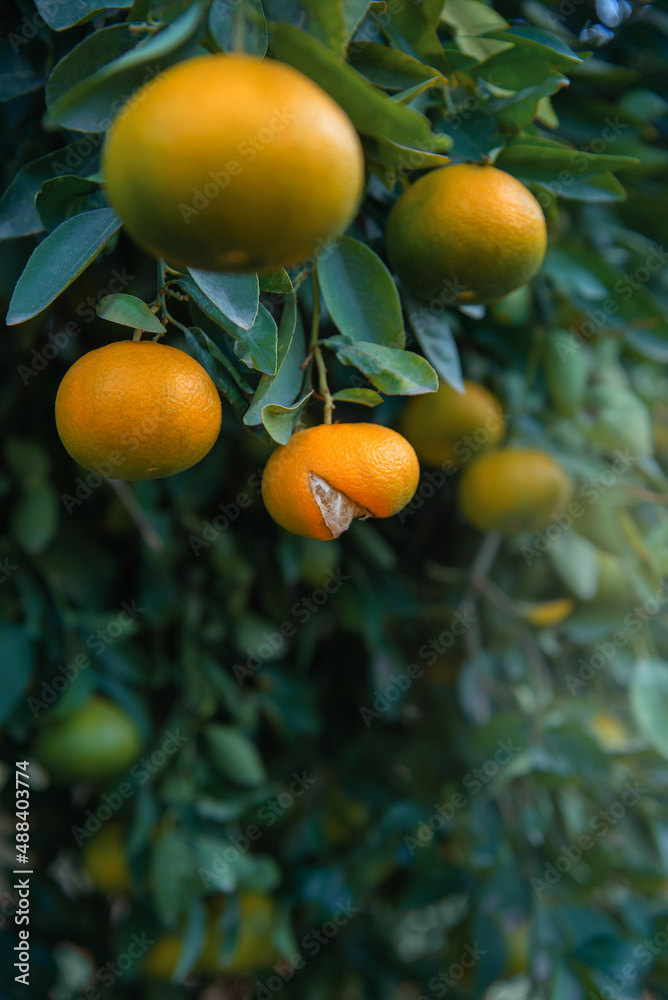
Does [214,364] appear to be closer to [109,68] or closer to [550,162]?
[109,68]

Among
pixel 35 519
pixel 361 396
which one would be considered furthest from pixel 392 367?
pixel 35 519

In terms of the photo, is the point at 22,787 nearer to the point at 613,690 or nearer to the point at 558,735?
the point at 558,735

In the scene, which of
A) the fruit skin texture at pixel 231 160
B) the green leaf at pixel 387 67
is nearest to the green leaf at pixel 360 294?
the green leaf at pixel 387 67

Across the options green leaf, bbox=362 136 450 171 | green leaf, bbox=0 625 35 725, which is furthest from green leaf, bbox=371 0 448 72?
green leaf, bbox=0 625 35 725

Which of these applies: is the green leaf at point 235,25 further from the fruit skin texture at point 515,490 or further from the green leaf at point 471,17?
the fruit skin texture at point 515,490

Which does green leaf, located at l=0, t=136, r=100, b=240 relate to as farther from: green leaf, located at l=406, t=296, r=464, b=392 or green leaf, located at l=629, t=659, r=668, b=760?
green leaf, located at l=629, t=659, r=668, b=760

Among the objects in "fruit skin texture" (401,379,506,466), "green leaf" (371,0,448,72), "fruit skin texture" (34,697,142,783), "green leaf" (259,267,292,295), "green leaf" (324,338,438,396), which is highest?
"green leaf" (371,0,448,72)

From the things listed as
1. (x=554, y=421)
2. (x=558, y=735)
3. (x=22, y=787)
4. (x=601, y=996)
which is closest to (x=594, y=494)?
(x=554, y=421)
